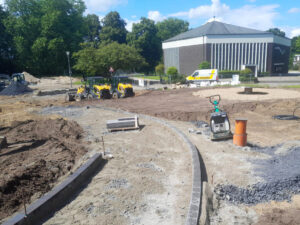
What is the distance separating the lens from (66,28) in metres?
49.2

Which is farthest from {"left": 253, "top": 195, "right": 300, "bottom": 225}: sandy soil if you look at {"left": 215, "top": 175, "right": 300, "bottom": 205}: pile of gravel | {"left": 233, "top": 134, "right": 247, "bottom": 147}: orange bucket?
{"left": 233, "top": 134, "right": 247, "bottom": 147}: orange bucket

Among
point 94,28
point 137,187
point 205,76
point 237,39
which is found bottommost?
point 137,187

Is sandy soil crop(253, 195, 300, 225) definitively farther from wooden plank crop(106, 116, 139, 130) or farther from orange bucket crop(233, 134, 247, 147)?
wooden plank crop(106, 116, 139, 130)

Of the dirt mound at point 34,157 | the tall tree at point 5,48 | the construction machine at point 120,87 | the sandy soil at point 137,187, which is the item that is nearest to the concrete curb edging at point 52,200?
the sandy soil at point 137,187

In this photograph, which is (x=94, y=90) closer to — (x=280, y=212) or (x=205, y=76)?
(x=205, y=76)

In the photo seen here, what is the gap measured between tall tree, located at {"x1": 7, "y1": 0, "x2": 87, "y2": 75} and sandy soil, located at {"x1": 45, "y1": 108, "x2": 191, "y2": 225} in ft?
139

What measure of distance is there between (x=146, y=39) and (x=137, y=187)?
5779cm

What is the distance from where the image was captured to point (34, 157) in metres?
7.05

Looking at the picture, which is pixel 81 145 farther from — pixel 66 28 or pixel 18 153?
pixel 66 28

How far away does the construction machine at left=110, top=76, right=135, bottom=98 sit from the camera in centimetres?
1958

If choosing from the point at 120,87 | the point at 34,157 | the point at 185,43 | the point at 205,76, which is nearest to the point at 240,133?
the point at 34,157

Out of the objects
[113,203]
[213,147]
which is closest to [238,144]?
[213,147]

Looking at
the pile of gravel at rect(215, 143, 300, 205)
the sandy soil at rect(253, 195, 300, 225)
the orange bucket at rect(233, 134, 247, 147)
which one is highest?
the orange bucket at rect(233, 134, 247, 147)

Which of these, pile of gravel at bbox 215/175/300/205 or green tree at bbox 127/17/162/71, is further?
green tree at bbox 127/17/162/71
